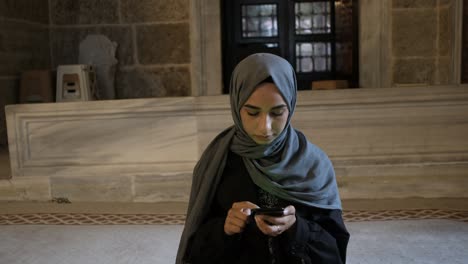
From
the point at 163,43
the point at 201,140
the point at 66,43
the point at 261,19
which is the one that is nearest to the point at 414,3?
the point at 261,19

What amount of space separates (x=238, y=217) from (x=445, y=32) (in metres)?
4.85

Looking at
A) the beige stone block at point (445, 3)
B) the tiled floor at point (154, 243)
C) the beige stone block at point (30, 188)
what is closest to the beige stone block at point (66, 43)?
Answer: the beige stone block at point (30, 188)

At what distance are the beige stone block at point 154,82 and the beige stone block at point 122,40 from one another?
156 millimetres

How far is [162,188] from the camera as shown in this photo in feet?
12.1

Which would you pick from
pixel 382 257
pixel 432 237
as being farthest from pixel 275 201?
pixel 432 237

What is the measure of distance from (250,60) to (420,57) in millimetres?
→ 4592

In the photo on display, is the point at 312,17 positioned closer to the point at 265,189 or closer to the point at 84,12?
the point at 84,12

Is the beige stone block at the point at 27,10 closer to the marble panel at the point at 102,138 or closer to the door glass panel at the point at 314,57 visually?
the marble panel at the point at 102,138

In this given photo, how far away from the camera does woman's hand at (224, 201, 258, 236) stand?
1.14m

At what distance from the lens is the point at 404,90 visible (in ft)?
11.5

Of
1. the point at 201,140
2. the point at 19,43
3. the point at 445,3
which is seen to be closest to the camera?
the point at 201,140

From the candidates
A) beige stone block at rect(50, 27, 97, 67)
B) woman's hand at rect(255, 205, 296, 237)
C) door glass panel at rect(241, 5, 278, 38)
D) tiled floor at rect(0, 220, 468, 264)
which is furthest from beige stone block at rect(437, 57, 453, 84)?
woman's hand at rect(255, 205, 296, 237)

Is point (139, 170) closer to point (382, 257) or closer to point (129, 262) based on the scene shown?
point (129, 262)

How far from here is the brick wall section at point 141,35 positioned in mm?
5781
